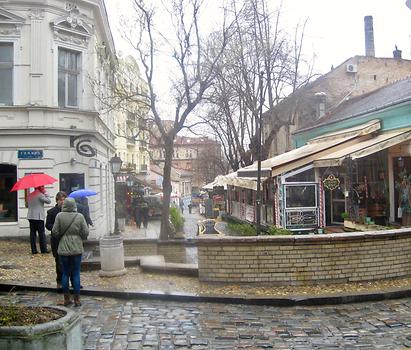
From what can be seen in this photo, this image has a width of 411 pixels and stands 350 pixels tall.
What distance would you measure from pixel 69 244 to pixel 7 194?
1007 centimetres

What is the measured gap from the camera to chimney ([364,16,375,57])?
41281 millimetres

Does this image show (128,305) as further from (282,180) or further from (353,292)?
(282,180)

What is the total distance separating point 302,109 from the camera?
3288cm

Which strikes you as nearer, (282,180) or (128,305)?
(128,305)

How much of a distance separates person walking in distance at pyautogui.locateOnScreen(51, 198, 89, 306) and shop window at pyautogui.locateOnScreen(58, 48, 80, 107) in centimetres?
1053

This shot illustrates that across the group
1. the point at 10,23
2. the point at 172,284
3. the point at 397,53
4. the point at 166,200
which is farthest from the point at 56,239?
the point at 397,53

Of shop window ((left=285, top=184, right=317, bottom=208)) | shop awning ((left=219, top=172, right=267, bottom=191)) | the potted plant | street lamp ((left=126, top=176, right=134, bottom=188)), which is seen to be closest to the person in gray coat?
shop awning ((left=219, top=172, right=267, bottom=191))

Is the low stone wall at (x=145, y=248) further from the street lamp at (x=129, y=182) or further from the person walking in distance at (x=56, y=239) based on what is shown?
the street lamp at (x=129, y=182)

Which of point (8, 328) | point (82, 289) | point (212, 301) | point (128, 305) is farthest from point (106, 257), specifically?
point (8, 328)

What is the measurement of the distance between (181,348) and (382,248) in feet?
14.9

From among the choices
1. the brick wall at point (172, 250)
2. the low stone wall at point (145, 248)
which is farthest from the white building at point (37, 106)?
the brick wall at point (172, 250)

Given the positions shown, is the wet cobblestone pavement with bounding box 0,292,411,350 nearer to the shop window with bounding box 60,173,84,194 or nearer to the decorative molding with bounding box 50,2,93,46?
the shop window with bounding box 60,173,84,194

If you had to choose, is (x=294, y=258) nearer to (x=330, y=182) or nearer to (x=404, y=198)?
(x=330, y=182)

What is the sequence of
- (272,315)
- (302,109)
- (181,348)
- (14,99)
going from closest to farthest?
(181,348) → (272,315) → (14,99) → (302,109)
